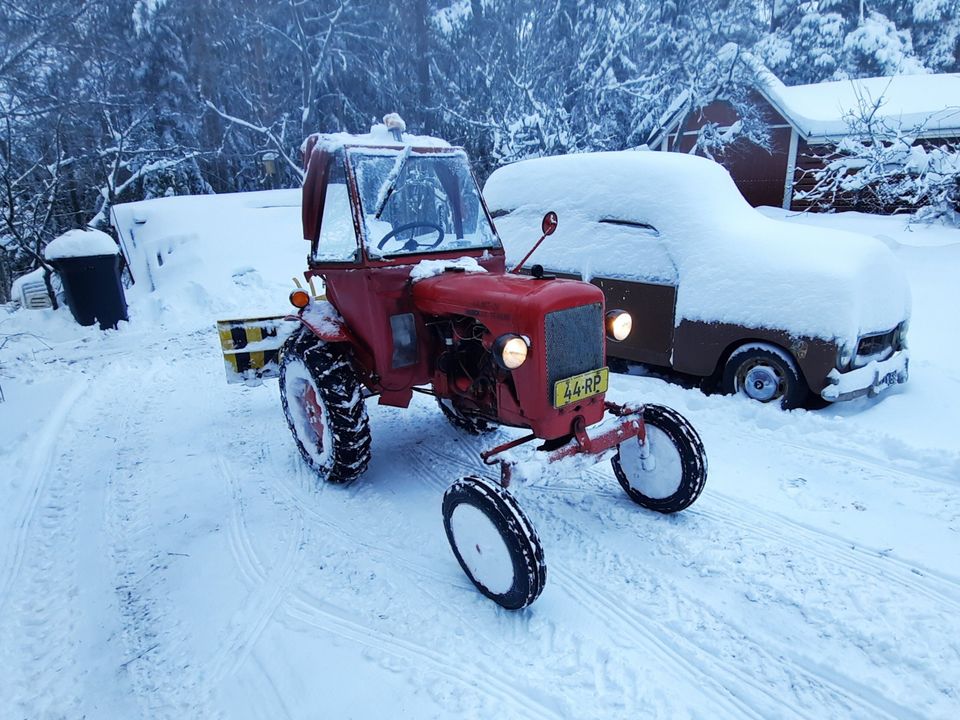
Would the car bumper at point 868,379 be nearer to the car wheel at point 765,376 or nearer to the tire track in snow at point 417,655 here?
the car wheel at point 765,376

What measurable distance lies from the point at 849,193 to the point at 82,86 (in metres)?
Result: 22.6

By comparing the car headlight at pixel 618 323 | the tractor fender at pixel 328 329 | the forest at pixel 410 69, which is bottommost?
the tractor fender at pixel 328 329

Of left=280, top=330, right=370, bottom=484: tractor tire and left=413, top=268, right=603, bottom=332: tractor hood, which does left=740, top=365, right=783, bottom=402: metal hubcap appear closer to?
left=413, top=268, right=603, bottom=332: tractor hood

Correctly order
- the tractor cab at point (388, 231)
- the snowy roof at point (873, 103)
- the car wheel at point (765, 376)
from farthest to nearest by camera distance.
→ the snowy roof at point (873, 103)
the car wheel at point (765, 376)
the tractor cab at point (388, 231)

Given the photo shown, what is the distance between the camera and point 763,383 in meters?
4.70

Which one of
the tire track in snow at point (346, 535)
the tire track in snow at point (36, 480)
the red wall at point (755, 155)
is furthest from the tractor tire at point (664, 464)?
the red wall at point (755, 155)

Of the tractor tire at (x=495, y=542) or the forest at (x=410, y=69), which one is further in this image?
the forest at (x=410, y=69)

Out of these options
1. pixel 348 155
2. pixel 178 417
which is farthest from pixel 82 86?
pixel 348 155

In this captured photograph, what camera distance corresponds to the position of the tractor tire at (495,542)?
7.89ft

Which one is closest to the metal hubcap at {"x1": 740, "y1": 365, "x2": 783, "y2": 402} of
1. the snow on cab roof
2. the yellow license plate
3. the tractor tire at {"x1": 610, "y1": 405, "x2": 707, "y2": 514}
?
the tractor tire at {"x1": 610, "y1": 405, "x2": 707, "y2": 514}

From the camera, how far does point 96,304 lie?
29.4 ft

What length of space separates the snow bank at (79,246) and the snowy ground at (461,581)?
514cm

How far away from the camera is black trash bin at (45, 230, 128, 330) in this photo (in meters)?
8.71

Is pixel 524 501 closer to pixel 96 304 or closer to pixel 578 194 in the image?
pixel 578 194
